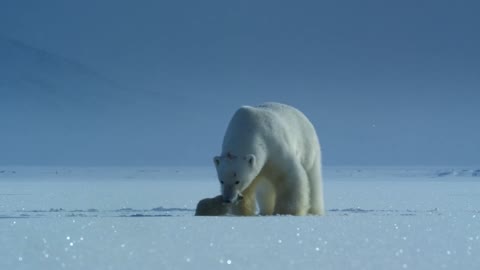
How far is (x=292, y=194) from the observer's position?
8297 millimetres

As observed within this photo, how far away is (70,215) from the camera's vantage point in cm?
810

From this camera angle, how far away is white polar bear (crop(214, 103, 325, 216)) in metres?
7.99

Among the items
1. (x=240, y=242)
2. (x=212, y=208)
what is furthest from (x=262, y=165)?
(x=240, y=242)

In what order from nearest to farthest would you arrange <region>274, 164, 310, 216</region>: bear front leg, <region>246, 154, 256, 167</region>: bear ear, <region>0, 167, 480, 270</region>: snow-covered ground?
1. <region>0, 167, 480, 270</region>: snow-covered ground
2. <region>246, 154, 256, 167</region>: bear ear
3. <region>274, 164, 310, 216</region>: bear front leg

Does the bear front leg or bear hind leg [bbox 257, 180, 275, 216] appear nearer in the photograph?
the bear front leg

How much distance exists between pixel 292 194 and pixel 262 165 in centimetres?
39

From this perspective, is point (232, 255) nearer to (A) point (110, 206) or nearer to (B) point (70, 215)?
(B) point (70, 215)

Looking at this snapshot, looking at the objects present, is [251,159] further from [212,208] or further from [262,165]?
[212,208]

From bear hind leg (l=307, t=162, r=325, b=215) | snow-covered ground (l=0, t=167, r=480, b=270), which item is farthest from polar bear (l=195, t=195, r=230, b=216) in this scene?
bear hind leg (l=307, t=162, r=325, b=215)

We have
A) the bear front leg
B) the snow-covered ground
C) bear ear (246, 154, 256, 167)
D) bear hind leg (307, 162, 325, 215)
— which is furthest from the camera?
bear hind leg (307, 162, 325, 215)

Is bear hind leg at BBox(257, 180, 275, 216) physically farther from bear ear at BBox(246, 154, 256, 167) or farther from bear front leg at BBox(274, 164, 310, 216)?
bear ear at BBox(246, 154, 256, 167)

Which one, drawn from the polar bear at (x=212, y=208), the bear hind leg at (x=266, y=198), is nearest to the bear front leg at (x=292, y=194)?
the bear hind leg at (x=266, y=198)

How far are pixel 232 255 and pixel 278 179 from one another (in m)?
3.72

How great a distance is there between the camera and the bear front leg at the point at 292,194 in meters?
8.30
